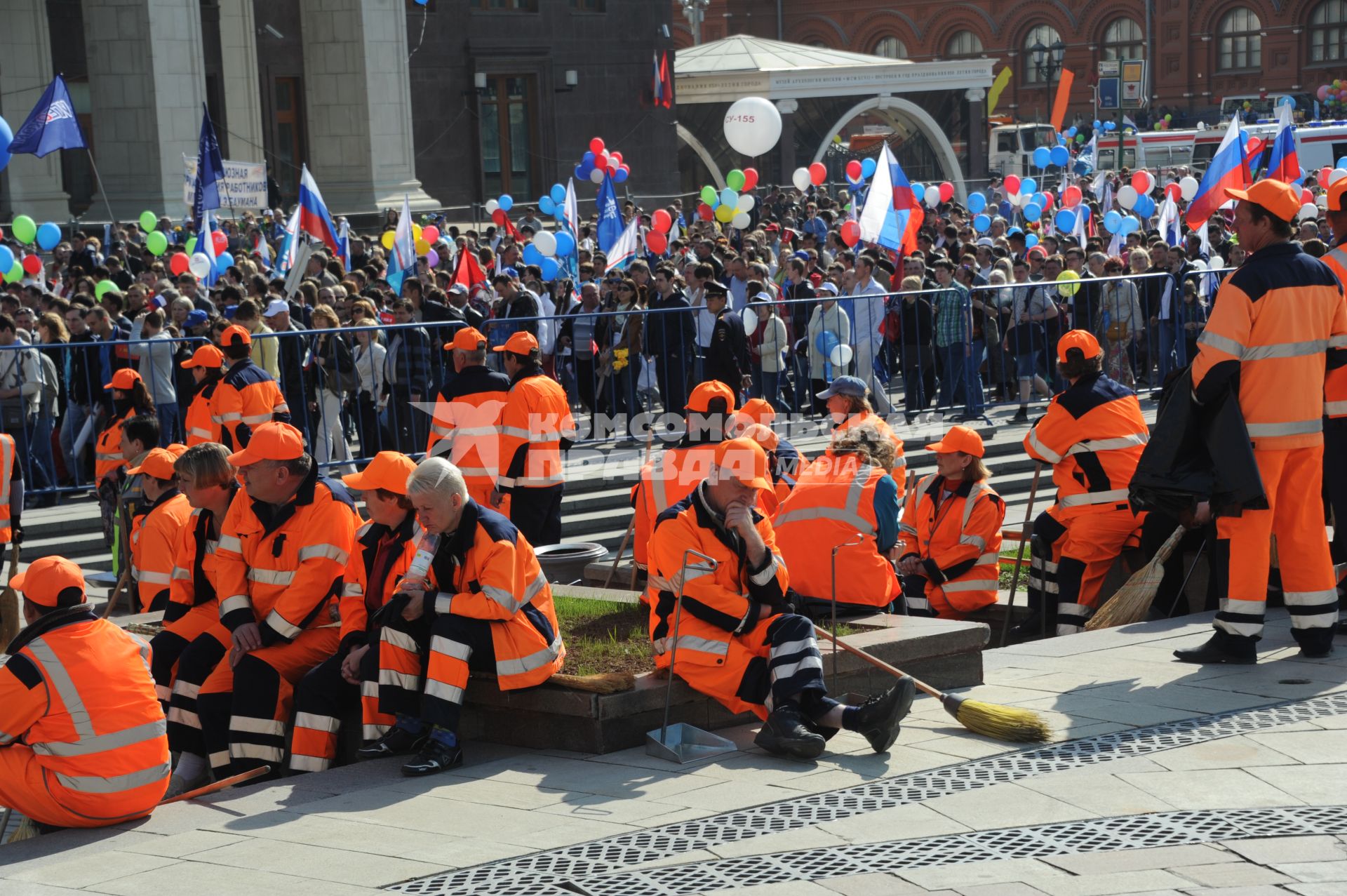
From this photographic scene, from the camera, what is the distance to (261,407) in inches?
448

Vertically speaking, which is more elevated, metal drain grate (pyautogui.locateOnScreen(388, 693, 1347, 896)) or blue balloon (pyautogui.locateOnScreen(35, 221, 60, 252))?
blue balloon (pyautogui.locateOnScreen(35, 221, 60, 252))

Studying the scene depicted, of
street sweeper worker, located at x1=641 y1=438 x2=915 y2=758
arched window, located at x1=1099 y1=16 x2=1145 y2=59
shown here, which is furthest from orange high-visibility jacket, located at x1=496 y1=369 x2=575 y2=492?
arched window, located at x1=1099 y1=16 x2=1145 y2=59

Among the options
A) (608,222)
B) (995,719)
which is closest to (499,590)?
(995,719)

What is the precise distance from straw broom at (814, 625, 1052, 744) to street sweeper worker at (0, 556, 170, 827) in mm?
2986

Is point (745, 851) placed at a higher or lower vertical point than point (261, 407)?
lower

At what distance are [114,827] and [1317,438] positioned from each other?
17.1ft

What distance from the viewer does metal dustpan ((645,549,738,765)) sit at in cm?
662

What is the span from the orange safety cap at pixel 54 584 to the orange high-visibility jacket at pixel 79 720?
0.05m

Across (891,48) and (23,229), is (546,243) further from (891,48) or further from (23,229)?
(891,48)

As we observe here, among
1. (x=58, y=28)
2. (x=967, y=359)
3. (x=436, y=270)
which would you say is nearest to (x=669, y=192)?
(x=58, y=28)

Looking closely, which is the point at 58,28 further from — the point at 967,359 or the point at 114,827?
the point at 114,827

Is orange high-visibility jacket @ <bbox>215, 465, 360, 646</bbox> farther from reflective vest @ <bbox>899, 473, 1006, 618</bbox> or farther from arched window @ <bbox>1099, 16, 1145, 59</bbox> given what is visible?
arched window @ <bbox>1099, 16, 1145, 59</bbox>

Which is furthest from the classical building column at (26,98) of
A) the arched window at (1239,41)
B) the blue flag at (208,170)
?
the arched window at (1239,41)

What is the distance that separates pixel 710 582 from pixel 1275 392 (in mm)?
2615
